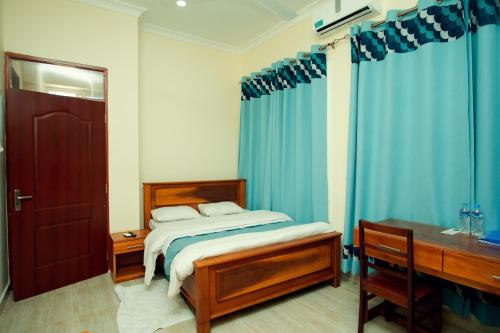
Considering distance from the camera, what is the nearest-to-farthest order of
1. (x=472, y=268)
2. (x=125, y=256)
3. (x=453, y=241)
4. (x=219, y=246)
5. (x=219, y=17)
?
(x=472, y=268), (x=453, y=241), (x=219, y=246), (x=125, y=256), (x=219, y=17)

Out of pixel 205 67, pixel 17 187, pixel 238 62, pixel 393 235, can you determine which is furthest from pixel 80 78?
pixel 393 235

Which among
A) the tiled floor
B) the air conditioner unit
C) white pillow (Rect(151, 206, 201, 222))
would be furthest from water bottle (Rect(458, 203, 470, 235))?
white pillow (Rect(151, 206, 201, 222))

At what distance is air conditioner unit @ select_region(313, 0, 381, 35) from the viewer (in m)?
2.50

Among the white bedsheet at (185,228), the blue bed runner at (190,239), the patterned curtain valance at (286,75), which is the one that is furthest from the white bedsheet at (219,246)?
the patterned curtain valance at (286,75)

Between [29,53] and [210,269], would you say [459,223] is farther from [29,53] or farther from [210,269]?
[29,53]

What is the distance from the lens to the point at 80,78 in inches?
115

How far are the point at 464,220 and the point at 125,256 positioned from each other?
10.8 feet

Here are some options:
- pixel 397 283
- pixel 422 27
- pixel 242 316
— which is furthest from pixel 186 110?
pixel 397 283

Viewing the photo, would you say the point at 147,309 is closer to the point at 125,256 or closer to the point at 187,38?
the point at 125,256

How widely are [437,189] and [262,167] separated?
7.23 ft

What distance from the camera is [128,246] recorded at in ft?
9.38

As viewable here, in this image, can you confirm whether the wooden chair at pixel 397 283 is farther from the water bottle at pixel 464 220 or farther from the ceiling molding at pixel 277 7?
the ceiling molding at pixel 277 7

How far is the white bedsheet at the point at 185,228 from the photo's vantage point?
2.52 meters

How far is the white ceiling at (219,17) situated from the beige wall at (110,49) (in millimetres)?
271
